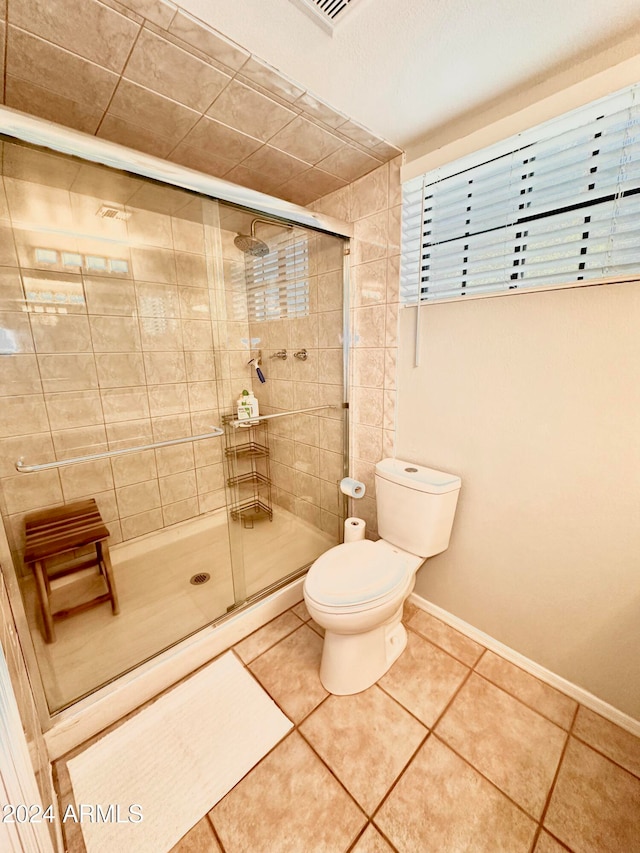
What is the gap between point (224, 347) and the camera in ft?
6.54

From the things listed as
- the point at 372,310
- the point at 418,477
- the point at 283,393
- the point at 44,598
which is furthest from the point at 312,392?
the point at 44,598

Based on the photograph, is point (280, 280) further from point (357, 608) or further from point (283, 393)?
point (357, 608)

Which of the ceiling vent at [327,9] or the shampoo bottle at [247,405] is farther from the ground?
the ceiling vent at [327,9]

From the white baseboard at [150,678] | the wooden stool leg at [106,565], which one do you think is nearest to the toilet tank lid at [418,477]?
the white baseboard at [150,678]

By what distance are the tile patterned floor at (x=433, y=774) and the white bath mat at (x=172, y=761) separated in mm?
40

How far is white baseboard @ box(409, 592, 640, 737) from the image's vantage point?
1.16 metres

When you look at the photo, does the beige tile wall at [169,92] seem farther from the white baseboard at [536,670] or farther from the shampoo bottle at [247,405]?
the white baseboard at [536,670]

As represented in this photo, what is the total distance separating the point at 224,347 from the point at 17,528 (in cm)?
138

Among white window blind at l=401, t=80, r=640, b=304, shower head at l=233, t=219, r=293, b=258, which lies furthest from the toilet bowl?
shower head at l=233, t=219, r=293, b=258

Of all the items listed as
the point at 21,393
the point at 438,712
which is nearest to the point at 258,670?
the point at 438,712

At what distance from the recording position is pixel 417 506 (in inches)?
56.4

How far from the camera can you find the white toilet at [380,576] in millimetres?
1187

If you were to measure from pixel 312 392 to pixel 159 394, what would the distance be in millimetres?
966

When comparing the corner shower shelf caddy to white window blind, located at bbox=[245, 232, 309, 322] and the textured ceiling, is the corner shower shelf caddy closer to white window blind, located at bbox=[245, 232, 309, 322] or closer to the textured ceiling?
white window blind, located at bbox=[245, 232, 309, 322]
